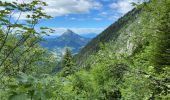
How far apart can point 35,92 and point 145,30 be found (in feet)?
67.8

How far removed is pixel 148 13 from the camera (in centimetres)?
2322

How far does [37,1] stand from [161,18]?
16840 millimetres

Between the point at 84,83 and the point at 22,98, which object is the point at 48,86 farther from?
the point at 84,83

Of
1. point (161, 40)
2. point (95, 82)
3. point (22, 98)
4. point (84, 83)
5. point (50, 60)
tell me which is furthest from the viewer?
point (95, 82)

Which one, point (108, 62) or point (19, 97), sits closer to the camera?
point (19, 97)

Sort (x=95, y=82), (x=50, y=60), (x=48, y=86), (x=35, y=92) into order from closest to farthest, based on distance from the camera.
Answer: (x=35, y=92), (x=48, y=86), (x=50, y=60), (x=95, y=82)

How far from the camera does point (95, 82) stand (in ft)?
199

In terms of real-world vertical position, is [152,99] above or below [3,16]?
below

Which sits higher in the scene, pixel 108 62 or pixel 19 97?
pixel 19 97

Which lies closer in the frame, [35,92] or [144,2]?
[35,92]

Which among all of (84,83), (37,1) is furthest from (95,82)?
(37,1)

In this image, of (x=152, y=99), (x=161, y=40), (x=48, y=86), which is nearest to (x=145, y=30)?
(x=161, y=40)

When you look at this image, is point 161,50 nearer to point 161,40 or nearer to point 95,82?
point 161,40

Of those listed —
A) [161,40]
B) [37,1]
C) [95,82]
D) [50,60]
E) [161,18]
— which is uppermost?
[37,1]
